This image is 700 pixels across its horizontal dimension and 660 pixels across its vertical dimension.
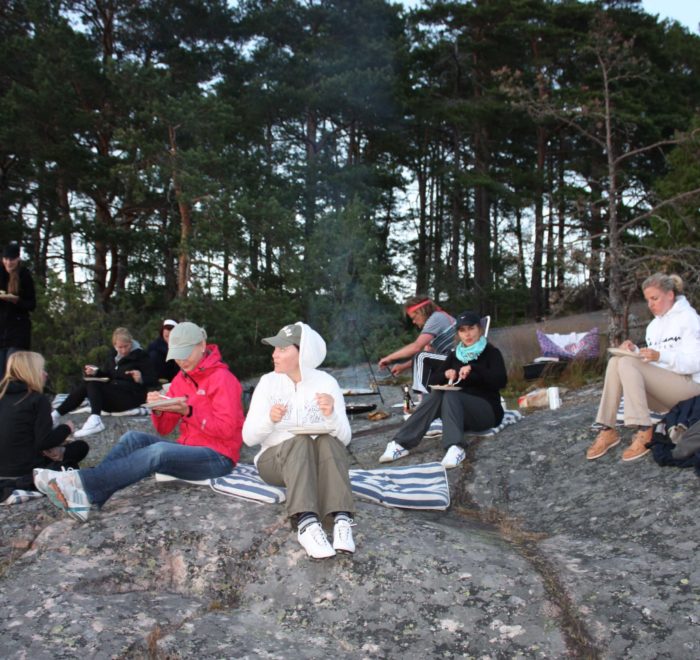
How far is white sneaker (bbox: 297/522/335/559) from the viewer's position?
10.3 ft

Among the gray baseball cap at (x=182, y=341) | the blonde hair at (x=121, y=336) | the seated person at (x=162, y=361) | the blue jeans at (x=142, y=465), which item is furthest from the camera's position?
the seated person at (x=162, y=361)

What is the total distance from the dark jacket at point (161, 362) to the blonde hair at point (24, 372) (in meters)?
3.70

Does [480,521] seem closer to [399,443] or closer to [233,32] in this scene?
[399,443]

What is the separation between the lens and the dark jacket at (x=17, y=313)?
19.9 ft

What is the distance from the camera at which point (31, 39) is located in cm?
1465

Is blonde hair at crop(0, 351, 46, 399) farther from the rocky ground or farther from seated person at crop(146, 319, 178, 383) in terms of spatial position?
seated person at crop(146, 319, 178, 383)

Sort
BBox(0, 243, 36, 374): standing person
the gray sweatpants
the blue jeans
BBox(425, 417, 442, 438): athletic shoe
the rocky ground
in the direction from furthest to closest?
BBox(0, 243, 36, 374): standing person, BBox(425, 417, 442, 438): athletic shoe, the gray sweatpants, the blue jeans, the rocky ground

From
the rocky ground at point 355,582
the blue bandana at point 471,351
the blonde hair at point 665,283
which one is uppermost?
the blonde hair at point 665,283

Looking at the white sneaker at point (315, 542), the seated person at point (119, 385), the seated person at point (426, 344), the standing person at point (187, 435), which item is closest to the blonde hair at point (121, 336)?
the seated person at point (119, 385)

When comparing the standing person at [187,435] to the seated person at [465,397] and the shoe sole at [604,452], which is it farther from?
the shoe sole at [604,452]

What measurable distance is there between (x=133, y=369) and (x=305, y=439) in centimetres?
431

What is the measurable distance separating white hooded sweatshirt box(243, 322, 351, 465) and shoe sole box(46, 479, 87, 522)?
0.85m

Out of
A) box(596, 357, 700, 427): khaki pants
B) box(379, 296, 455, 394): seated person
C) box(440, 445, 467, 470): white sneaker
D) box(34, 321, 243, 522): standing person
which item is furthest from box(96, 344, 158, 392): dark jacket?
box(596, 357, 700, 427): khaki pants

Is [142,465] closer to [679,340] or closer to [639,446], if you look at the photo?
[639,446]
